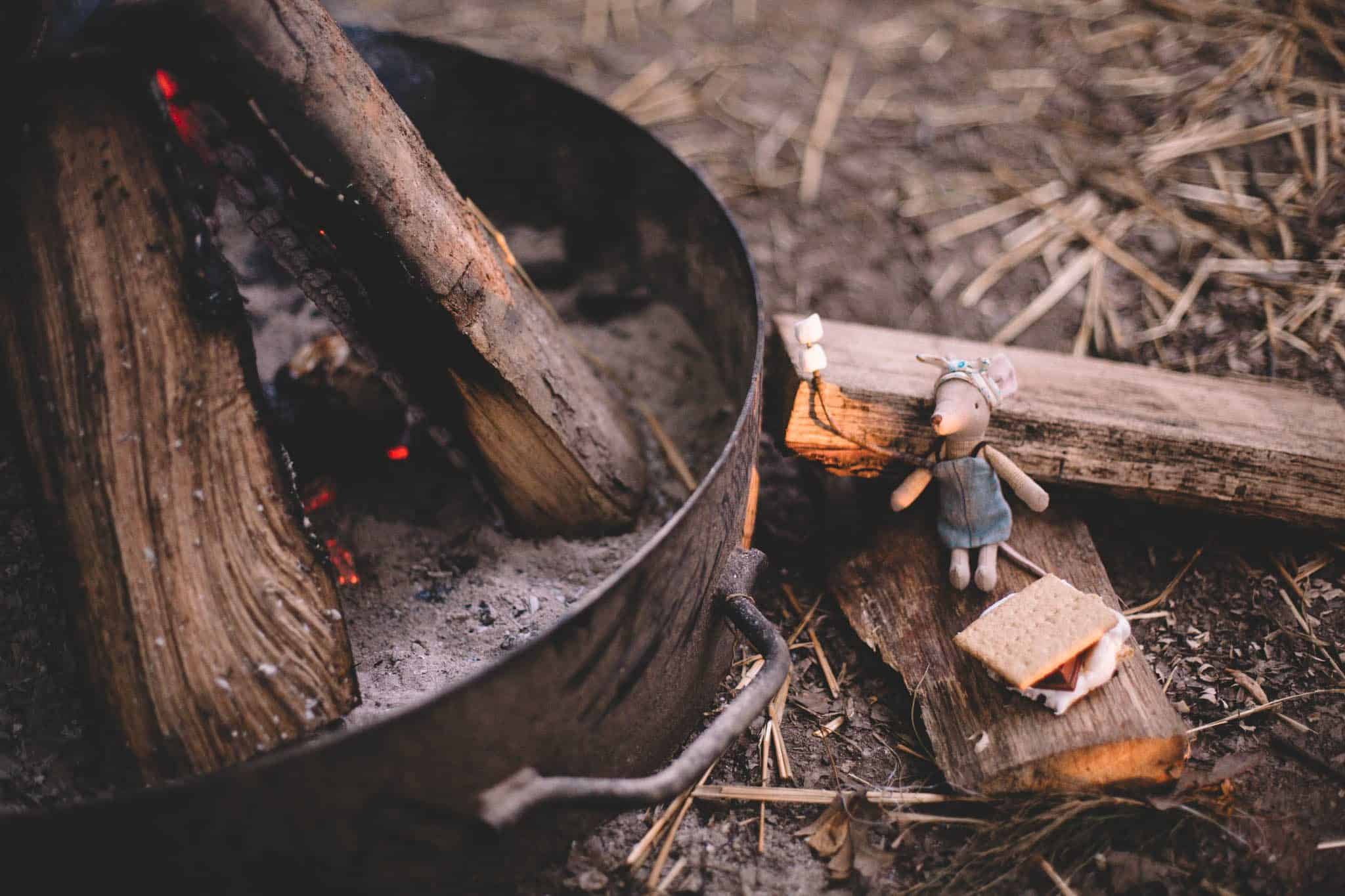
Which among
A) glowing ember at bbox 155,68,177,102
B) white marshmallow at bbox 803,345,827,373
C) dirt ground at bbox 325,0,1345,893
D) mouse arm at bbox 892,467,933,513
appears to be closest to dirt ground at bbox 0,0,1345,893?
dirt ground at bbox 325,0,1345,893

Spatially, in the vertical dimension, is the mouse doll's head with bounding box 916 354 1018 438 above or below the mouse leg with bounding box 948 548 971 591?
above

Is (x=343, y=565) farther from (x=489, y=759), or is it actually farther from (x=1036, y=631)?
(x=1036, y=631)

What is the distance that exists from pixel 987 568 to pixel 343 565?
1404 millimetres

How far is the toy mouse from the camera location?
1666 mm

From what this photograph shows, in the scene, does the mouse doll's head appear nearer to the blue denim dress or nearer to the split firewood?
the blue denim dress

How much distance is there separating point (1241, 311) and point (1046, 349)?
577mm

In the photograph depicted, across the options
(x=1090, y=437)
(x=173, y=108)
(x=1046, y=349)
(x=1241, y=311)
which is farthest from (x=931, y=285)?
(x=173, y=108)

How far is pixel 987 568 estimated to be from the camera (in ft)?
5.64

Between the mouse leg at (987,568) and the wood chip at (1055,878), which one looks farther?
Answer: the mouse leg at (987,568)

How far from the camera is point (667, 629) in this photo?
1.41m

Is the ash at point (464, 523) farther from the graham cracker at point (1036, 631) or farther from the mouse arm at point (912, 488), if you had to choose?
the graham cracker at point (1036, 631)

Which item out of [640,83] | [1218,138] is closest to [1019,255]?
[1218,138]

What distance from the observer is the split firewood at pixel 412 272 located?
1.46 m

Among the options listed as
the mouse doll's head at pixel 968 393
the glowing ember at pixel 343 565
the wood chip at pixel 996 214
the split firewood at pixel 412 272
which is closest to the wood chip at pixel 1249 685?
the mouse doll's head at pixel 968 393
